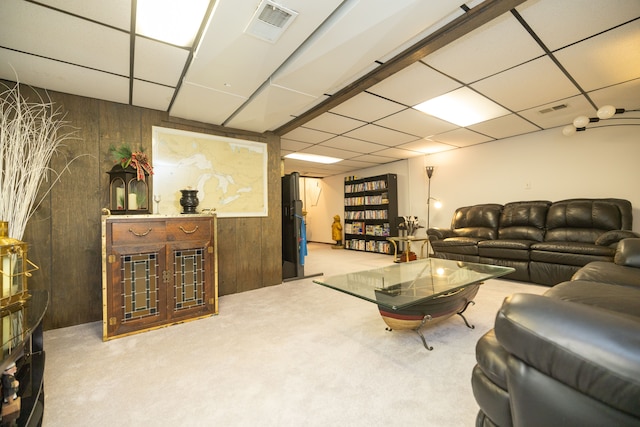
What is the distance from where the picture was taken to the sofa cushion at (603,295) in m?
1.24

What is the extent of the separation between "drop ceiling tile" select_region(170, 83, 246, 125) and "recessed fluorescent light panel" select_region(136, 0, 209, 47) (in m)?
0.59

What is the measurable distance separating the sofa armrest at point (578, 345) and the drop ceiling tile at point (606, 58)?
246cm

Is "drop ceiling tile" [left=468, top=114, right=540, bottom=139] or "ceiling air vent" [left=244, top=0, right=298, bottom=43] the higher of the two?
"drop ceiling tile" [left=468, top=114, right=540, bottom=139]

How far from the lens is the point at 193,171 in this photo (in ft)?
10.2

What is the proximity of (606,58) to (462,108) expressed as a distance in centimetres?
122

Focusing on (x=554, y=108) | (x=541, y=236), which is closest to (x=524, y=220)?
(x=541, y=236)

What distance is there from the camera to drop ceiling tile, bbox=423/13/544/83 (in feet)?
6.12

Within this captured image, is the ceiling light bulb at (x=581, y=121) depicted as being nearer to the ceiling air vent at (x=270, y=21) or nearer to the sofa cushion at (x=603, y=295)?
the sofa cushion at (x=603, y=295)

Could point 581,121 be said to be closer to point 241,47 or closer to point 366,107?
point 366,107

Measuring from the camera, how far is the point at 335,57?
1.99m

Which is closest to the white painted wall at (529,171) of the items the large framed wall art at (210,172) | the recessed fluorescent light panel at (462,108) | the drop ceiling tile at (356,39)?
the recessed fluorescent light panel at (462,108)

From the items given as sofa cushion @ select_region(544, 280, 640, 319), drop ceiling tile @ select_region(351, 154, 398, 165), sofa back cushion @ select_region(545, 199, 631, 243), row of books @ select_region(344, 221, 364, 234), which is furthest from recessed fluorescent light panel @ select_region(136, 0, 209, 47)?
row of books @ select_region(344, 221, 364, 234)

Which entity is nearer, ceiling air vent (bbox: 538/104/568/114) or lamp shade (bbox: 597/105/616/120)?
lamp shade (bbox: 597/105/616/120)

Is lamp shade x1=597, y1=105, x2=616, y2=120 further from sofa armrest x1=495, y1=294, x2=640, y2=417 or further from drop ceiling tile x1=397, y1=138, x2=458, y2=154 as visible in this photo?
sofa armrest x1=495, y1=294, x2=640, y2=417
